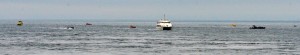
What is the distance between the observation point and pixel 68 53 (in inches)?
2512

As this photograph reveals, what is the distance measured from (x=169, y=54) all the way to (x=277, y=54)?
1037cm

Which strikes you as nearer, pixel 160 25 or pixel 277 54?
pixel 277 54

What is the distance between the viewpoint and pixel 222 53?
6469cm

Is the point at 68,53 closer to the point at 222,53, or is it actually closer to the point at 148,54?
the point at 148,54

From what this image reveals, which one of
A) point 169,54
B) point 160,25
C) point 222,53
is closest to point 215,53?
point 222,53

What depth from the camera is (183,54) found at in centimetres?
6369

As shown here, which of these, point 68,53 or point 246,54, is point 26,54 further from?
point 246,54

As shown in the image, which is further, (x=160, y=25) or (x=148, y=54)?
(x=160, y=25)

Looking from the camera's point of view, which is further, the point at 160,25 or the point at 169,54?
the point at 160,25

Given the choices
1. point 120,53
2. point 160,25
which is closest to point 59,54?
point 120,53

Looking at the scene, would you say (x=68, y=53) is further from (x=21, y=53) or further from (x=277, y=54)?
(x=277, y=54)

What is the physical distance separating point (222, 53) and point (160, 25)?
110061 millimetres

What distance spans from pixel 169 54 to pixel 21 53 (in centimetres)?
1394

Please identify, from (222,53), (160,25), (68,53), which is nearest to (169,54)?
(222,53)
